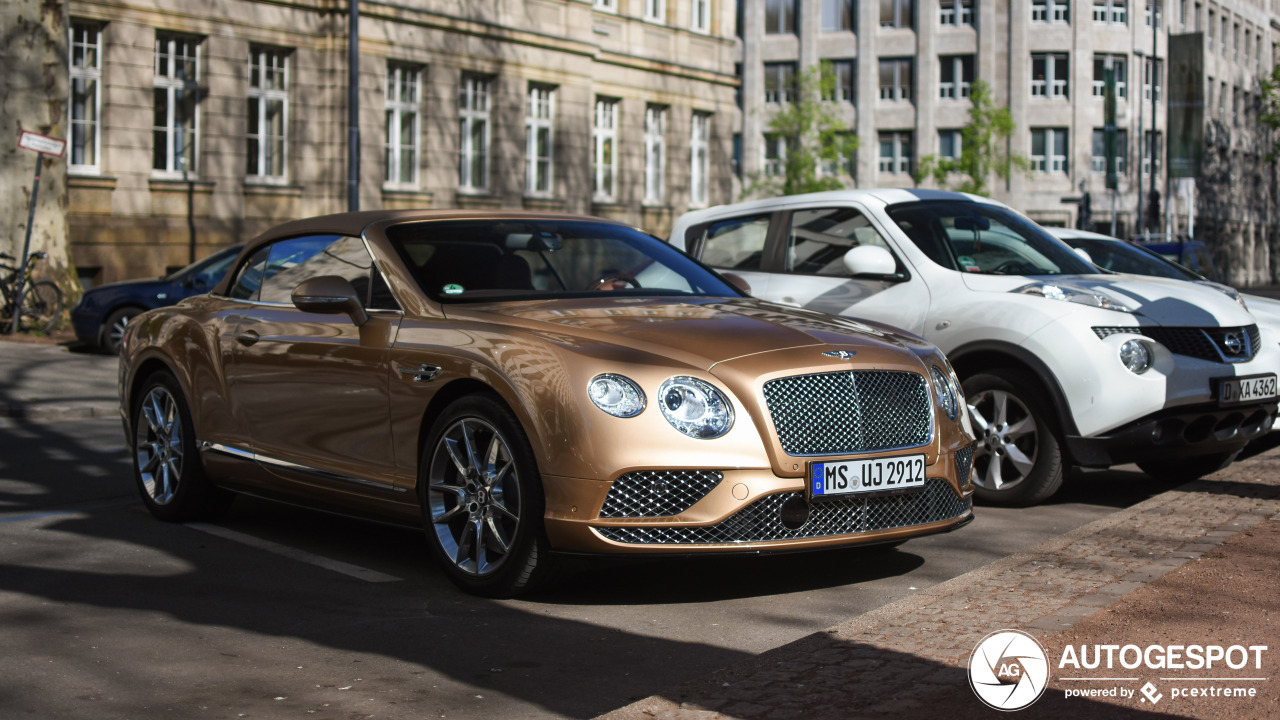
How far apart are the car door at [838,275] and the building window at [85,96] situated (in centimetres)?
1995

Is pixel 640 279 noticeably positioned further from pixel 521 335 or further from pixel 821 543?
pixel 821 543

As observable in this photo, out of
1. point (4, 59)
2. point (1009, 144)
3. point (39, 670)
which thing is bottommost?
point (39, 670)

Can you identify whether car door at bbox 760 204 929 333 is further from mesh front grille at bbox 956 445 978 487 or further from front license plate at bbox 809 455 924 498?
front license plate at bbox 809 455 924 498

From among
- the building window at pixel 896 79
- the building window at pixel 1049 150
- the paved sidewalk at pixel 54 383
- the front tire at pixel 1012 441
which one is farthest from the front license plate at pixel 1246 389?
the building window at pixel 896 79

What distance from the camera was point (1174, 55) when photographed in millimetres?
56875

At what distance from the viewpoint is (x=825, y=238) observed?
934 cm

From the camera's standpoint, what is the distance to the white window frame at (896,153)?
77.4 m

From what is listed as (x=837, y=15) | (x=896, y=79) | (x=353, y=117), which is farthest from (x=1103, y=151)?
(x=353, y=117)

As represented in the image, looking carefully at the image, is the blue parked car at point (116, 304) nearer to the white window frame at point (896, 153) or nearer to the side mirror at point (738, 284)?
the side mirror at point (738, 284)

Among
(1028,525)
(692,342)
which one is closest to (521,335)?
(692,342)

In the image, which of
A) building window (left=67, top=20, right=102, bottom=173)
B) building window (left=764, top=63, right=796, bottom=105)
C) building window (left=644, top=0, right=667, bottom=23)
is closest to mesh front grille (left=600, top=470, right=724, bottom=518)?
building window (left=67, top=20, right=102, bottom=173)

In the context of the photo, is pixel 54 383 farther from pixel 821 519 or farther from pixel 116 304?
pixel 821 519

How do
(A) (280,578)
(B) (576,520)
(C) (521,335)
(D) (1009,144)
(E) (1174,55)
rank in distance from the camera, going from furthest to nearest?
(D) (1009,144), (E) (1174,55), (A) (280,578), (C) (521,335), (B) (576,520)

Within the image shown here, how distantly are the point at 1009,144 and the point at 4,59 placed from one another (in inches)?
2332
